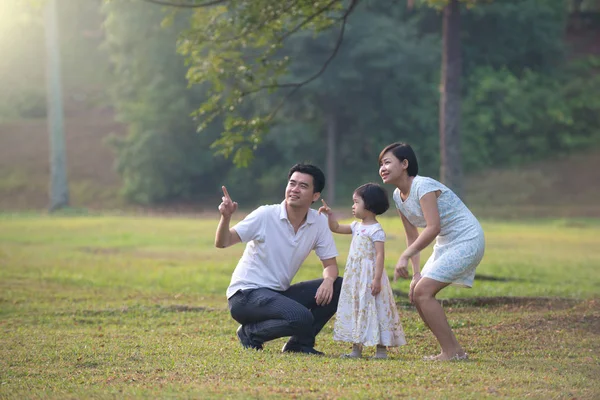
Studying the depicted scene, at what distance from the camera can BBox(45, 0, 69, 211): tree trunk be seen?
3044cm

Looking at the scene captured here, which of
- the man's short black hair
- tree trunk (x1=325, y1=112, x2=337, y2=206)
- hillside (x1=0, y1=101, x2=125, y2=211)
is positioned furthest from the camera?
hillside (x1=0, y1=101, x2=125, y2=211)

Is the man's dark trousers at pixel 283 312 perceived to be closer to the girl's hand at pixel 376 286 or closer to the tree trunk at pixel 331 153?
the girl's hand at pixel 376 286

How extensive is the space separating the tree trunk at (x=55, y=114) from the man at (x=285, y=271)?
998 inches

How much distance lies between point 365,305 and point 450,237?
31.6 inches

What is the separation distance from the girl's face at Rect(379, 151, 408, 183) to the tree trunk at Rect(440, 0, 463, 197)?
12.8 meters

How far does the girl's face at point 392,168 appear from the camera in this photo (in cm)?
650

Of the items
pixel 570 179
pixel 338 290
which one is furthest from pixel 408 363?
pixel 570 179

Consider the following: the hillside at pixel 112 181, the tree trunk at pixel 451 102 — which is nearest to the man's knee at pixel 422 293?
the tree trunk at pixel 451 102

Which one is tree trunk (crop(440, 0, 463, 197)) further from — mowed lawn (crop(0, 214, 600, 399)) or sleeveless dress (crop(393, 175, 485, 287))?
sleeveless dress (crop(393, 175, 485, 287))

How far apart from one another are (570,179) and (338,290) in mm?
27714

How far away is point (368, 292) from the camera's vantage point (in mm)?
6461

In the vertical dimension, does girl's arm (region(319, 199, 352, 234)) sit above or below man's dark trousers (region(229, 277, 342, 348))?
above

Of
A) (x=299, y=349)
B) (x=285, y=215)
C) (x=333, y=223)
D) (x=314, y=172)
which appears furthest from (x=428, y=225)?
(x=299, y=349)

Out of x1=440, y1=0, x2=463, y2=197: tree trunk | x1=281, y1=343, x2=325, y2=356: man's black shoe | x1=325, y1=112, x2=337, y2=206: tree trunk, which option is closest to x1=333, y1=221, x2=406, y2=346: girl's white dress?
x1=281, y1=343, x2=325, y2=356: man's black shoe
